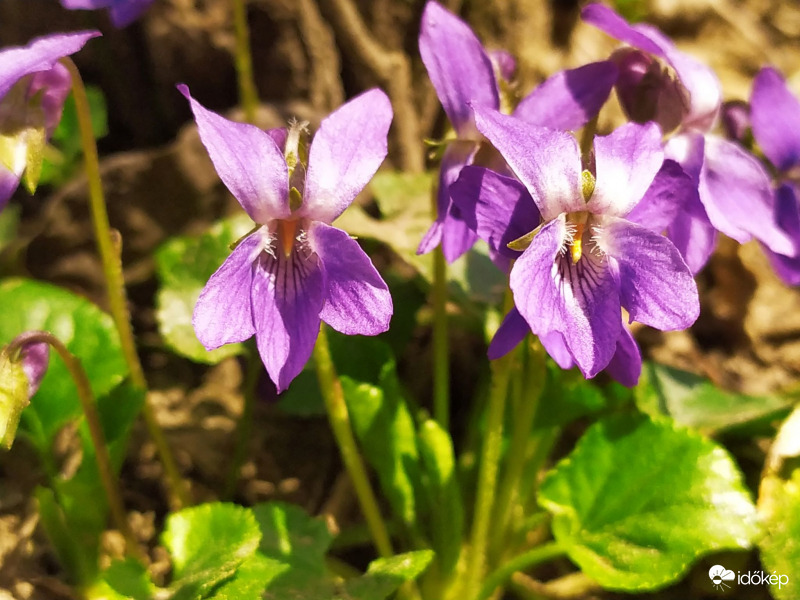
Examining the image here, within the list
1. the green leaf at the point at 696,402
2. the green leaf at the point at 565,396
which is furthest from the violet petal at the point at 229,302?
the green leaf at the point at 696,402

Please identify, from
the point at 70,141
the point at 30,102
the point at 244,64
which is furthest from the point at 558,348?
the point at 70,141

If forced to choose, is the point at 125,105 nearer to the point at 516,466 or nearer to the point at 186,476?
the point at 186,476

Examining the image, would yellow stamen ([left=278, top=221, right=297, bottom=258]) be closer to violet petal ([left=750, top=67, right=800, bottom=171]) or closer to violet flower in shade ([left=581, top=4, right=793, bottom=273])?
violet flower in shade ([left=581, top=4, right=793, bottom=273])

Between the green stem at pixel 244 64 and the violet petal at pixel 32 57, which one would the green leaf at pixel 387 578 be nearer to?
the violet petal at pixel 32 57

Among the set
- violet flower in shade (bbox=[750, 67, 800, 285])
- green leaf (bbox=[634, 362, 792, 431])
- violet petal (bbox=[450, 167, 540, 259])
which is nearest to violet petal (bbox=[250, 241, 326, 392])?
violet petal (bbox=[450, 167, 540, 259])

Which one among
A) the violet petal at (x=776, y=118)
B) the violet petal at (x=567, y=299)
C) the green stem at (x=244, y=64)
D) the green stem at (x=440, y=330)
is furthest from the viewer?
the green stem at (x=244, y=64)

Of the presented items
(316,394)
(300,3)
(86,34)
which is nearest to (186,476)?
(316,394)
